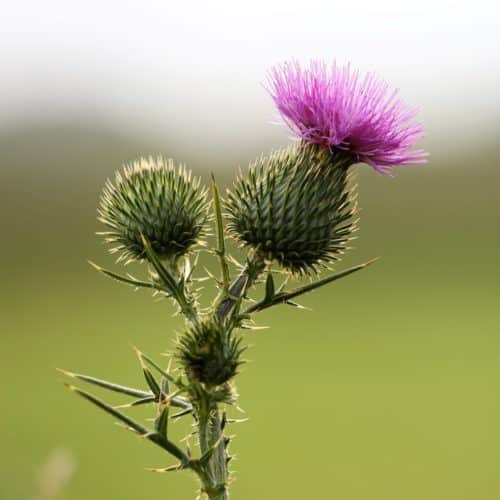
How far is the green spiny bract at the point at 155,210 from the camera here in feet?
10.8

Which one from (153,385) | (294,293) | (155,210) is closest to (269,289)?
(294,293)

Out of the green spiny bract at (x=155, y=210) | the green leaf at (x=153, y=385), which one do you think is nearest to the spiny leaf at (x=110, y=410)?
the green leaf at (x=153, y=385)

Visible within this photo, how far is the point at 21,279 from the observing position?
3120cm

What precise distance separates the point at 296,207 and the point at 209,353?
886 mm

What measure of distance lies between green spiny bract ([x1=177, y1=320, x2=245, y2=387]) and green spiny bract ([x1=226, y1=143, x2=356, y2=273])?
1.92ft

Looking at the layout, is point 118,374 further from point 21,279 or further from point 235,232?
point 235,232

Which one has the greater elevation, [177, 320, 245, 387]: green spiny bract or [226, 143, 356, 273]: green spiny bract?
→ [226, 143, 356, 273]: green spiny bract

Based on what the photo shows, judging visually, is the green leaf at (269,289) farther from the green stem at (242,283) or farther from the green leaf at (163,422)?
the green leaf at (163,422)

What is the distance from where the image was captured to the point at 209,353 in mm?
2609

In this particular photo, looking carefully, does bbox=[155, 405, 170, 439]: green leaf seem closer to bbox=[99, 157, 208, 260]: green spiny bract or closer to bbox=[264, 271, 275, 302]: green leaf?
bbox=[264, 271, 275, 302]: green leaf

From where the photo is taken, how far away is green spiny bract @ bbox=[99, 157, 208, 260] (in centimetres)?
328

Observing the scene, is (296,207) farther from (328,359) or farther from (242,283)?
(328,359)

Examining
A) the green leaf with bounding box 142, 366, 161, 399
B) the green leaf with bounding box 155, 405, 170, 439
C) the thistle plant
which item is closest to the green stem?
the thistle plant

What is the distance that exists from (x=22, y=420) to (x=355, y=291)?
17.5 m
